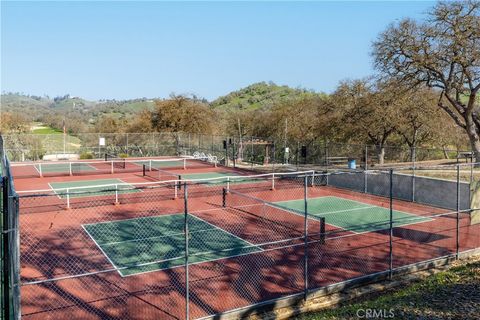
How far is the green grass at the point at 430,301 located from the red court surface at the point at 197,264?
1.11m

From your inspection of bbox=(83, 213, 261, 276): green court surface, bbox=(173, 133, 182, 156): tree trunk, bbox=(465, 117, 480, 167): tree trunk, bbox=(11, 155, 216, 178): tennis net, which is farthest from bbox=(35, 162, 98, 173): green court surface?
bbox=(465, 117, 480, 167): tree trunk

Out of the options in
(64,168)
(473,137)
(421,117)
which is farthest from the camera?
(64,168)

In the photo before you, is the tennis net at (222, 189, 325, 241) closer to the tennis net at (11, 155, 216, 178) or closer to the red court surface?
the red court surface

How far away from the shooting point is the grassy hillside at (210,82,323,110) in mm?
107731

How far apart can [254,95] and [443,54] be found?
312 ft

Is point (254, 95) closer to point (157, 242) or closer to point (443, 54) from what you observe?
point (443, 54)

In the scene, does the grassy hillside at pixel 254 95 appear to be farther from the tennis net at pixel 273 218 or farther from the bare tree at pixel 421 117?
the tennis net at pixel 273 218

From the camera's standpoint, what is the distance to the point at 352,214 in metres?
18.1

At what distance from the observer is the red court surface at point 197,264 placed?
345 inches

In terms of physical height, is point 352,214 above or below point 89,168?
below

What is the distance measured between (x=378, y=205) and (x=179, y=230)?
31.7ft

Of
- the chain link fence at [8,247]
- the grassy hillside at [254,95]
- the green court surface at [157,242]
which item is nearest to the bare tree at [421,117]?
the green court surface at [157,242]

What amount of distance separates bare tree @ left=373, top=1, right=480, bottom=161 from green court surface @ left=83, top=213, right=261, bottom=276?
16131mm

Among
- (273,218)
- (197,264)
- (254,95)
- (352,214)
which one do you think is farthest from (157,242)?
(254,95)
